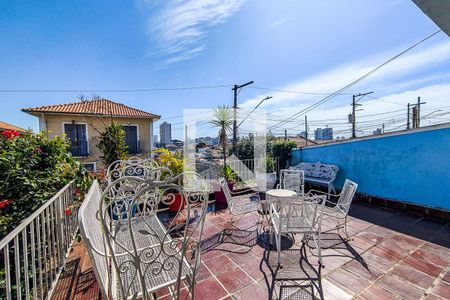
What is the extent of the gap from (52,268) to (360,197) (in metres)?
5.88

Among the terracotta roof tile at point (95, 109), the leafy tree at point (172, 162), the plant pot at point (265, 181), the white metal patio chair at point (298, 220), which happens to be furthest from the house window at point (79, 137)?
the white metal patio chair at point (298, 220)

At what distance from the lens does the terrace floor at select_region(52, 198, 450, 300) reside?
5.80 feet

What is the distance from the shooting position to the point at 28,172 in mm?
1819

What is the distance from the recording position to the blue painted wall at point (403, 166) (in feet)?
11.8

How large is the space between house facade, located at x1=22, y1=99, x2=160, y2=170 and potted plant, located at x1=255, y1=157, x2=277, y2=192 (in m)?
6.56

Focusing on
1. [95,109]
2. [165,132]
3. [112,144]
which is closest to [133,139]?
[95,109]

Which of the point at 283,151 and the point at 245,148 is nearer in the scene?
the point at 283,151

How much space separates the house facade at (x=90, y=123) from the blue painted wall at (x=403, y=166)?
9.04m

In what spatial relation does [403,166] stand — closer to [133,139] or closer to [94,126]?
[133,139]

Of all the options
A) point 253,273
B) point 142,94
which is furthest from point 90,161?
point 253,273

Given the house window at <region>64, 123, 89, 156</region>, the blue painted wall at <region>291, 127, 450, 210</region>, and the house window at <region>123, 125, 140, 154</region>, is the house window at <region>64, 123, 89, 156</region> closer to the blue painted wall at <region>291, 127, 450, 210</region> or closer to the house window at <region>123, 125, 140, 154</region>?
the house window at <region>123, 125, 140, 154</region>

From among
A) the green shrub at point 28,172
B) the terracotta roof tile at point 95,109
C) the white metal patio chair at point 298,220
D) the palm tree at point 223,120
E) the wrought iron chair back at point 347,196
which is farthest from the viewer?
the terracotta roof tile at point 95,109

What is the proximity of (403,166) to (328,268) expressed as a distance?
3492mm

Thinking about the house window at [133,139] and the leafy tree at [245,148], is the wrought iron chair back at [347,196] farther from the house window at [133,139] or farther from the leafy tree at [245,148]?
the house window at [133,139]
